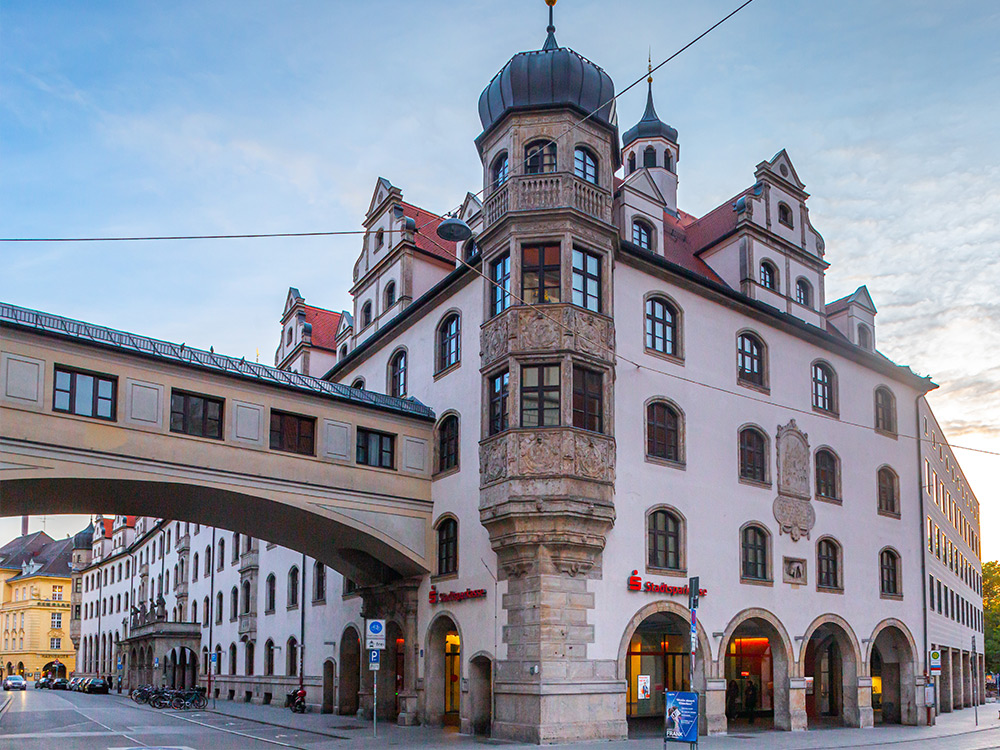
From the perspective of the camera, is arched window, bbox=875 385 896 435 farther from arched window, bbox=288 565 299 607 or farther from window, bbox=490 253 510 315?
arched window, bbox=288 565 299 607

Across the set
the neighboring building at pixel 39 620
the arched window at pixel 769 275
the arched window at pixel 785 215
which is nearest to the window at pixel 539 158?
the arched window at pixel 769 275

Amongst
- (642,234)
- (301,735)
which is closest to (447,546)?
(301,735)

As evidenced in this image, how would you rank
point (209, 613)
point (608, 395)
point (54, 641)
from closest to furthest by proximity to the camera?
point (608, 395), point (209, 613), point (54, 641)

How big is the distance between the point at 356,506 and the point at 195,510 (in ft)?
15.0

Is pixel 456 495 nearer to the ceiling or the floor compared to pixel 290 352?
nearer to the floor

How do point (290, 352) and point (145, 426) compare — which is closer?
point (145, 426)

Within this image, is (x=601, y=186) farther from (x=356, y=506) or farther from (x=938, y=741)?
(x=938, y=741)

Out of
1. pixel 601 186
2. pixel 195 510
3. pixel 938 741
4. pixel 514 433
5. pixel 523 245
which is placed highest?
pixel 601 186

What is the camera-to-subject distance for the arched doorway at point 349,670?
3794 centimetres

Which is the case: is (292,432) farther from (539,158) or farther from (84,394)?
(539,158)

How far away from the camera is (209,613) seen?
200 ft

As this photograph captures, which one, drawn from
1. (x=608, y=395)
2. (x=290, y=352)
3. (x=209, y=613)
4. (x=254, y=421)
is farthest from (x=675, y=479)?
(x=209, y=613)

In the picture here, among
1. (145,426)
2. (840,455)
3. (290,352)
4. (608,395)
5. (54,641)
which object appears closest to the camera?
(145,426)

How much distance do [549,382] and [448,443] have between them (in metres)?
5.63
